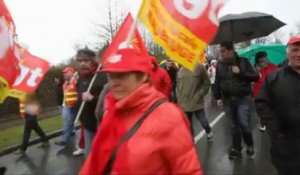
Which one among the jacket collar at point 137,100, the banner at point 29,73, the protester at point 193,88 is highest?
the jacket collar at point 137,100

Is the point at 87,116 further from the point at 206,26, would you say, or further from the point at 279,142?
the point at 279,142

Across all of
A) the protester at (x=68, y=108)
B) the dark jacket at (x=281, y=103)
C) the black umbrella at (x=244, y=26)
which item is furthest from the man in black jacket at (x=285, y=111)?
the protester at (x=68, y=108)

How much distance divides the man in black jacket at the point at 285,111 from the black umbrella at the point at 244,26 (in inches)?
130

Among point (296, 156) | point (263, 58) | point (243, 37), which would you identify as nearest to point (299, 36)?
point (296, 156)

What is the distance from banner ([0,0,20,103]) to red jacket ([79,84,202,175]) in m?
2.11

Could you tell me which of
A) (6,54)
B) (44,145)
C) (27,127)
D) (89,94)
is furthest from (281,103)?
(44,145)

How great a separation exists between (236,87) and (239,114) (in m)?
0.41

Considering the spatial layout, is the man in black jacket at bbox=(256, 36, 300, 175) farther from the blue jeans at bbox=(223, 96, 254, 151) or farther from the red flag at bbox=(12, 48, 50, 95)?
the red flag at bbox=(12, 48, 50, 95)

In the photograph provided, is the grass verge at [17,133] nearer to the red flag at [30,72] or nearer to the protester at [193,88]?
the red flag at [30,72]

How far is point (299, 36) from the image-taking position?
4305 millimetres

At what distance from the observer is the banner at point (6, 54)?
4566 millimetres

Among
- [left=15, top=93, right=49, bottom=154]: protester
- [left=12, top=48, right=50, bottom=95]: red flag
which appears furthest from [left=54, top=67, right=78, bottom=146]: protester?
[left=12, top=48, right=50, bottom=95]: red flag

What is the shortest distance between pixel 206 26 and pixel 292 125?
1230 millimetres

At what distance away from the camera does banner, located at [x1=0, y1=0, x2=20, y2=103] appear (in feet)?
15.0
